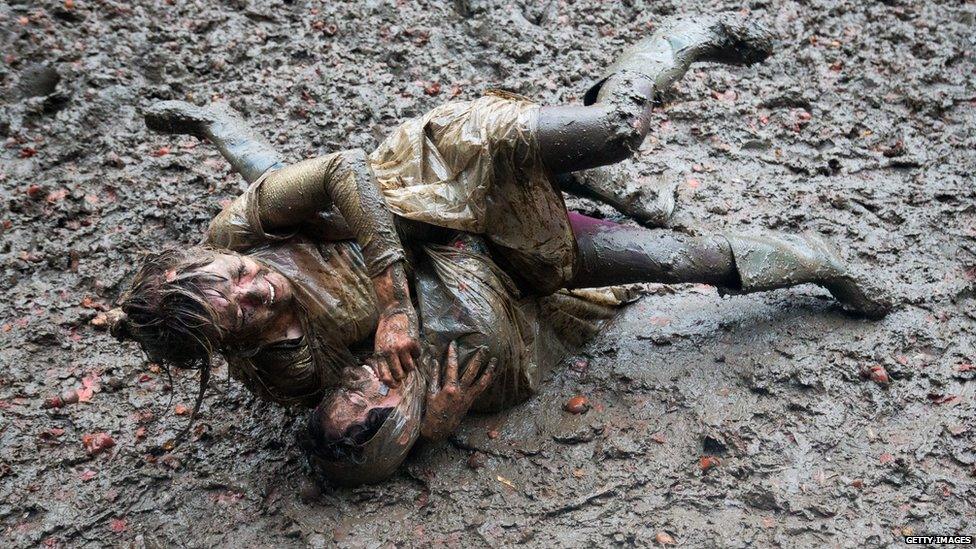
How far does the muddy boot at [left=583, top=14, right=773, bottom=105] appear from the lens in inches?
128

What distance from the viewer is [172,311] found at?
256cm

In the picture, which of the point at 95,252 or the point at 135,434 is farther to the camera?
the point at 95,252

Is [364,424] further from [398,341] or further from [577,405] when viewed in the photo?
[577,405]

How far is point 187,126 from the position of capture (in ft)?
12.1

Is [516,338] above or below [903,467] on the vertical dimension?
above

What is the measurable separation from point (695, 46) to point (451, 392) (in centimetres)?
162

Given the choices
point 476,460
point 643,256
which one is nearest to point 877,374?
point 643,256

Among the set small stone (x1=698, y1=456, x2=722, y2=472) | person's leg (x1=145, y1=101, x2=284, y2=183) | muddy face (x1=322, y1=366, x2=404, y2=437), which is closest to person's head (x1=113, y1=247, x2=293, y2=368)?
muddy face (x1=322, y1=366, x2=404, y2=437)

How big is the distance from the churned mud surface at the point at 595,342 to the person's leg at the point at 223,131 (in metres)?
0.60

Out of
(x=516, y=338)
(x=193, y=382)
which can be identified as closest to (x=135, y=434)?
(x=193, y=382)

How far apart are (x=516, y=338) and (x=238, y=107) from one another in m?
2.32

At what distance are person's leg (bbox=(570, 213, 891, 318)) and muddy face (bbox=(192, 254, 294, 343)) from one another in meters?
1.13

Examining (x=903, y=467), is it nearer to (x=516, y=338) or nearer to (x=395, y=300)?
(x=516, y=338)

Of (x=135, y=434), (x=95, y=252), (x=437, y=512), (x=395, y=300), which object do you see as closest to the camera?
(x=395, y=300)
